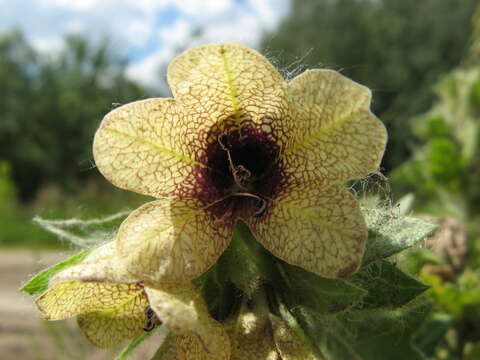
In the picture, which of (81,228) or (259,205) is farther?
(81,228)

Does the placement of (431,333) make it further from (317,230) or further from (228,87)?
(228,87)

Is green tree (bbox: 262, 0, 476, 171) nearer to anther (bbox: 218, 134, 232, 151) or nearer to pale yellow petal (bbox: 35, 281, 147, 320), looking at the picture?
anther (bbox: 218, 134, 232, 151)

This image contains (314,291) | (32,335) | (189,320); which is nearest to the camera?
(189,320)

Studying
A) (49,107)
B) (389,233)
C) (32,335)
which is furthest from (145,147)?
(49,107)

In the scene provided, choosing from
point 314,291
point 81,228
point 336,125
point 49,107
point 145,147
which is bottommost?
point 49,107

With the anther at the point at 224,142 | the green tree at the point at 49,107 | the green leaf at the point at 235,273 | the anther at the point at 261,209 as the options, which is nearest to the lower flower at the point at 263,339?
the green leaf at the point at 235,273

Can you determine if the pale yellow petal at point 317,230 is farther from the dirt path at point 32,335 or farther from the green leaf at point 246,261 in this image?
the dirt path at point 32,335

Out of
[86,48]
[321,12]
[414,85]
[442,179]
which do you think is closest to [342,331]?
[442,179]

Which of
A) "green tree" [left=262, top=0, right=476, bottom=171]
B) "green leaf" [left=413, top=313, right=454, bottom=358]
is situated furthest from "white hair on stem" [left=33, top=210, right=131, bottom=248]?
"green tree" [left=262, top=0, right=476, bottom=171]
